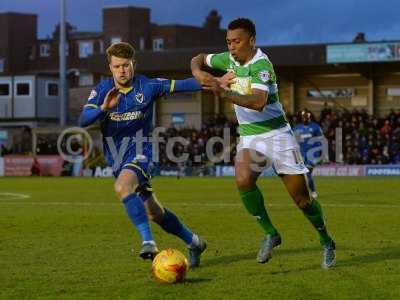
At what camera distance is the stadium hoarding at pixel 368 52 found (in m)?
44.8

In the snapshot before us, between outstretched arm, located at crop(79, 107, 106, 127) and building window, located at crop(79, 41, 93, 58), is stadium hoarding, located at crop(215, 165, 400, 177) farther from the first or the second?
building window, located at crop(79, 41, 93, 58)

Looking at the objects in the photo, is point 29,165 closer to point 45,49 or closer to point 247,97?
point 247,97

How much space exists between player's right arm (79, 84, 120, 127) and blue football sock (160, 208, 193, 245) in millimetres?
1338

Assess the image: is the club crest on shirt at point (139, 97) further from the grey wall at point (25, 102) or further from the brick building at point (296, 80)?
the grey wall at point (25, 102)

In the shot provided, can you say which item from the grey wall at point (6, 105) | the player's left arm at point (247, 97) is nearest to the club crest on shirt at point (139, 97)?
the player's left arm at point (247, 97)

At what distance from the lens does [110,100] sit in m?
9.03

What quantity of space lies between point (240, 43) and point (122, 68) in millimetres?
1335

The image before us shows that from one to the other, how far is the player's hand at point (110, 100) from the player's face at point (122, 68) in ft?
0.89

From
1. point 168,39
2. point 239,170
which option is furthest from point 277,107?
point 168,39

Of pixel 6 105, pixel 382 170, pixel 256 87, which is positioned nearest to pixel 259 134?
pixel 256 87

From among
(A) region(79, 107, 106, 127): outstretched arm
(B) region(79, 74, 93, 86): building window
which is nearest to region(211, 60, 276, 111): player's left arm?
(A) region(79, 107, 106, 127): outstretched arm

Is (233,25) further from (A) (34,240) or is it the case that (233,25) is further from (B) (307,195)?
(A) (34,240)

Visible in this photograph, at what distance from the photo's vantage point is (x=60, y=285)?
8.24 m

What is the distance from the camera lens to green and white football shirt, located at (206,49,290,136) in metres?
8.73
